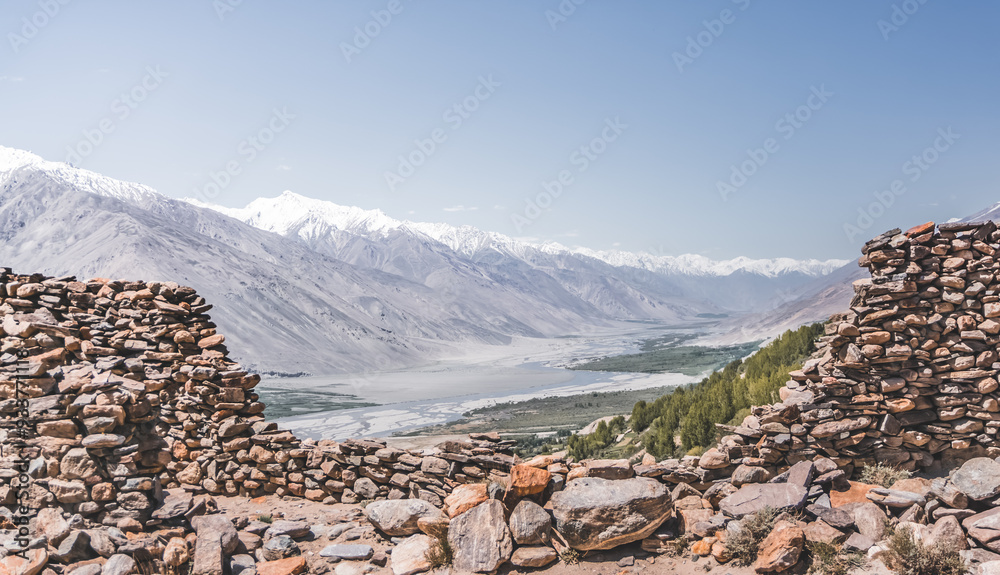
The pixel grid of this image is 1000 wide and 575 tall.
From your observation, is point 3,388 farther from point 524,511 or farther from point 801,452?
point 801,452

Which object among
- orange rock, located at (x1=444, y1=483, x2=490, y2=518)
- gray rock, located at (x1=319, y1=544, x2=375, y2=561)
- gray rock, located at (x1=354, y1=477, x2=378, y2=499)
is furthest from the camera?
gray rock, located at (x1=354, y1=477, x2=378, y2=499)

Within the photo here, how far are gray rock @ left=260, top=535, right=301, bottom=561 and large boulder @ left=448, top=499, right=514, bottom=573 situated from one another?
2256 mm

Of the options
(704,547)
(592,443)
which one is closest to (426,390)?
(592,443)

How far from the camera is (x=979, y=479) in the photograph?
7.01 metres

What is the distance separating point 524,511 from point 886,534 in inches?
177

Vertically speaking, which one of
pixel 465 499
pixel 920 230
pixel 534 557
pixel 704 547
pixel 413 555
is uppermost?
pixel 920 230

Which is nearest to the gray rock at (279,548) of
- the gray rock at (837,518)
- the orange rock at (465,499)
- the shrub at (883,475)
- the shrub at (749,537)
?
the orange rock at (465,499)

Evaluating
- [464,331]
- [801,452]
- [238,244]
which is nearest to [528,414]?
[801,452]

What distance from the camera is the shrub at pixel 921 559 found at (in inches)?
242

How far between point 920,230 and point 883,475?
12.8 feet

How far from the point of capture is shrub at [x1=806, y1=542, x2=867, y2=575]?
6.64 meters

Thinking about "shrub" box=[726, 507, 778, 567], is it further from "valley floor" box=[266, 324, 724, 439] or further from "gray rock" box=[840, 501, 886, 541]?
"valley floor" box=[266, 324, 724, 439]

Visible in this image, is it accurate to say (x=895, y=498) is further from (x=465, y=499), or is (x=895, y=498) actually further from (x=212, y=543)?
(x=212, y=543)

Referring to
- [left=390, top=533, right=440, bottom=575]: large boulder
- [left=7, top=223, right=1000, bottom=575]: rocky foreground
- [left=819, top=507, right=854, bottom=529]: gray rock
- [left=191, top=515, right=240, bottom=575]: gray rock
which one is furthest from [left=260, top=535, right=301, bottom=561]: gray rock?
[left=819, top=507, right=854, bottom=529]: gray rock
